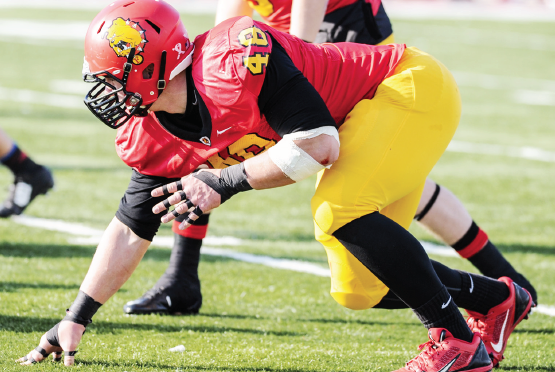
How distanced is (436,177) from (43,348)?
4738 mm

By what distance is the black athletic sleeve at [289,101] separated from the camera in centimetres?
243

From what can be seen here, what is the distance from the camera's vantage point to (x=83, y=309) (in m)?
2.80

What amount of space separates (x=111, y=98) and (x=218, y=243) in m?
2.44

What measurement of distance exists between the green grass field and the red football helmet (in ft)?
3.23

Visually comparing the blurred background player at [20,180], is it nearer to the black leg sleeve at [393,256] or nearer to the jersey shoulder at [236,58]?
the jersey shoulder at [236,58]

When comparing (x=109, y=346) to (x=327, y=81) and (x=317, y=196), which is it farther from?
(x=327, y=81)

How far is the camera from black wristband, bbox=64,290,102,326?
2.79 m

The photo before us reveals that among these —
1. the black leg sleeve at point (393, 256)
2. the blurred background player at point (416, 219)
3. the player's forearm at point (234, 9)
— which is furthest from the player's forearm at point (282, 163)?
the player's forearm at point (234, 9)

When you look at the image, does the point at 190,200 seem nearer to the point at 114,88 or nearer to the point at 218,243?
the point at 114,88

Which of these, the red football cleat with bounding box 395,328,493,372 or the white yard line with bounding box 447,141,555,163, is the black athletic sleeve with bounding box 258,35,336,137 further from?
the white yard line with bounding box 447,141,555,163

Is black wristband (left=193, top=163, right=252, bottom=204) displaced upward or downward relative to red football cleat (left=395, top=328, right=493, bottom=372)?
upward

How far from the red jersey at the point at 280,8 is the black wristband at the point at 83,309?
160cm

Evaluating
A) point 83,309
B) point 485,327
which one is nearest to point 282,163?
point 83,309

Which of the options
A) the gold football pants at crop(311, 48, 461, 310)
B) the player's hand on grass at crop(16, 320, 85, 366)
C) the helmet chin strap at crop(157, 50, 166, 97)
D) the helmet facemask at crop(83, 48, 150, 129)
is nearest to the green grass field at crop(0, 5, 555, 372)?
the player's hand on grass at crop(16, 320, 85, 366)
